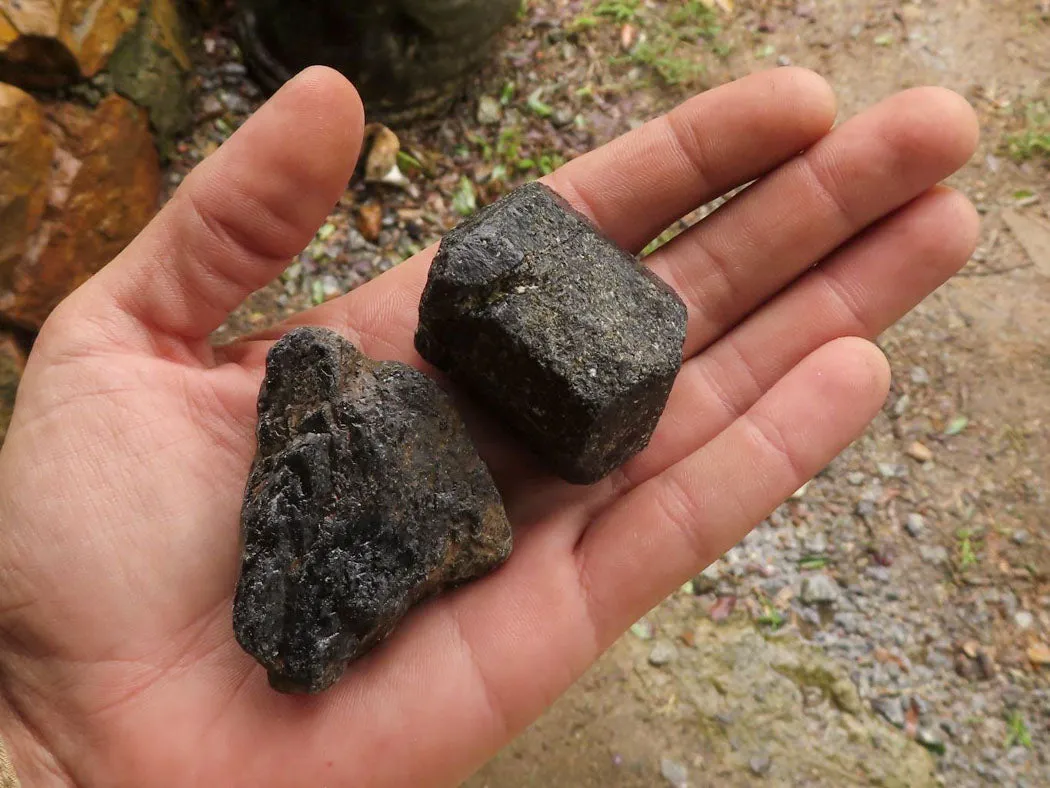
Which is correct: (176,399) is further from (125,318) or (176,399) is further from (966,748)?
(966,748)

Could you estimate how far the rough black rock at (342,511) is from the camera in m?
1.81

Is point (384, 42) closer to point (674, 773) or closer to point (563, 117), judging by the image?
point (563, 117)

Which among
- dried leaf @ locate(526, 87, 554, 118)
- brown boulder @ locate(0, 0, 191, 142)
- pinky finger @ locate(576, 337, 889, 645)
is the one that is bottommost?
pinky finger @ locate(576, 337, 889, 645)

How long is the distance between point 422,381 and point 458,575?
16.7 inches

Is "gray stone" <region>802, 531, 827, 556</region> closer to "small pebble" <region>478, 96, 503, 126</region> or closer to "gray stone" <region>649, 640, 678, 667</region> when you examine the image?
"gray stone" <region>649, 640, 678, 667</region>

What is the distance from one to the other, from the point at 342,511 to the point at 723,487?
83 centimetres

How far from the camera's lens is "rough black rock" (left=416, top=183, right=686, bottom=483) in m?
1.93

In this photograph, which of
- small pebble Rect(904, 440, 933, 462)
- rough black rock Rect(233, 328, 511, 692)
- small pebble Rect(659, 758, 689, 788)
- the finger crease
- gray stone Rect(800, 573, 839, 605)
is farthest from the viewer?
small pebble Rect(904, 440, 933, 462)

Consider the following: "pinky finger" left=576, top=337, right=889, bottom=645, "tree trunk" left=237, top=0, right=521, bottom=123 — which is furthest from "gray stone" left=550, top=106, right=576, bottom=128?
"pinky finger" left=576, top=337, right=889, bottom=645

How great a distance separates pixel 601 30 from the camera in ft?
13.0

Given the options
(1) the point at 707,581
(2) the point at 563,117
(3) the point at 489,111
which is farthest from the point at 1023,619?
(3) the point at 489,111

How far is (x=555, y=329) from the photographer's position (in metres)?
1.95

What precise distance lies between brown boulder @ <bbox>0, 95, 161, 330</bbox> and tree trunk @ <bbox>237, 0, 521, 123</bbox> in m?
0.61

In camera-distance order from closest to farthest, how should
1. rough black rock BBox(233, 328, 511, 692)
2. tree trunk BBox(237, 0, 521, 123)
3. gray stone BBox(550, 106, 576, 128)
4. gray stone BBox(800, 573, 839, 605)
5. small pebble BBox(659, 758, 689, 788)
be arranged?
rough black rock BBox(233, 328, 511, 692) < small pebble BBox(659, 758, 689, 788) < gray stone BBox(800, 573, 839, 605) < tree trunk BBox(237, 0, 521, 123) < gray stone BBox(550, 106, 576, 128)
